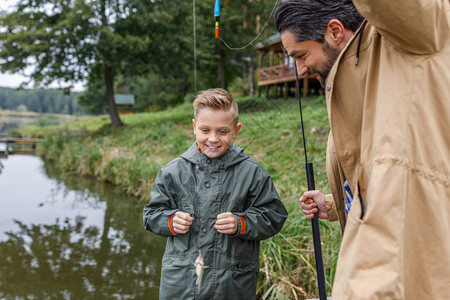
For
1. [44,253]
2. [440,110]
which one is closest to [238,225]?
[440,110]

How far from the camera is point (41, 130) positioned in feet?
72.4

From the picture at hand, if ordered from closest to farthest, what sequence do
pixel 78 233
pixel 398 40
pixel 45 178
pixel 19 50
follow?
pixel 398 40 → pixel 78 233 → pixel 45 178 → pixel 19 50

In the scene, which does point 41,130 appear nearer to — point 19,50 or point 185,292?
point 19,50

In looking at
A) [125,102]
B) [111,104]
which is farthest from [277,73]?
[125,102]

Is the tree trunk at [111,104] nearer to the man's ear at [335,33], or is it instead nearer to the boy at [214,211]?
the boy at [214,211]

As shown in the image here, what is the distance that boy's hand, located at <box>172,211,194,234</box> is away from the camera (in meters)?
1.82

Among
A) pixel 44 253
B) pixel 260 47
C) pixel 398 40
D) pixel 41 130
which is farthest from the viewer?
pixel 41 130

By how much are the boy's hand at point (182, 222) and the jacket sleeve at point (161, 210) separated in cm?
7

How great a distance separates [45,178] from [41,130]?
1223cm

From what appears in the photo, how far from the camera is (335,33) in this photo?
4.35 ft

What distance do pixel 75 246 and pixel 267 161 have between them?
132 inches

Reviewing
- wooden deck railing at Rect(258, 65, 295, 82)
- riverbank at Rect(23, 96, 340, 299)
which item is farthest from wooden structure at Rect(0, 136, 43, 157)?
wooden deck railing at Rect(258, 65, 295, 82)

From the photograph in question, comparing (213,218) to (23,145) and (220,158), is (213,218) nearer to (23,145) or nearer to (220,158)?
(220,158)

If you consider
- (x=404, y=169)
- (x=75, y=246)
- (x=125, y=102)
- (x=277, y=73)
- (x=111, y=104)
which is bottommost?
(x=75, y=246)
